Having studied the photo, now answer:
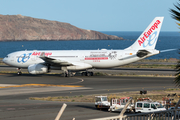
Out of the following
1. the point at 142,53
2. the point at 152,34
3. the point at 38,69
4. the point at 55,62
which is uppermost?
the point at 152,34

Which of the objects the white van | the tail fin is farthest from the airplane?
the white van

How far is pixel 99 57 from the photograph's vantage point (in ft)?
163

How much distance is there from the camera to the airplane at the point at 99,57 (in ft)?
159

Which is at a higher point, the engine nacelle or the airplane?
the airplane

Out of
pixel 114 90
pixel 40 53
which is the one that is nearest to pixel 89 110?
pixel 114 90

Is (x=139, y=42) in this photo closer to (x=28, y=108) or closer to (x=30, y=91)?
(x=30, y=91)

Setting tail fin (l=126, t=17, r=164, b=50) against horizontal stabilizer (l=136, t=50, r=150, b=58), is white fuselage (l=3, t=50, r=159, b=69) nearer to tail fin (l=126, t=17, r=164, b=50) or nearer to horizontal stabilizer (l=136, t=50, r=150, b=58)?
horizontal stabilizer (l=136, t=50, r=150, b=58)

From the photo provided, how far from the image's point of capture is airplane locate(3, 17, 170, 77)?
159 feet

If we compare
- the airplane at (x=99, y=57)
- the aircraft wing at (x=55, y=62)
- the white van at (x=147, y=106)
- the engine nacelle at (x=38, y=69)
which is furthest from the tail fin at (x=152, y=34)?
the white van at (x=147, y=106)

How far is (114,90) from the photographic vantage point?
3447 centimetres

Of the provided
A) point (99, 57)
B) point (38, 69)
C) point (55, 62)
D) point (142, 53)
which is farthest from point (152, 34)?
point (38, 69)

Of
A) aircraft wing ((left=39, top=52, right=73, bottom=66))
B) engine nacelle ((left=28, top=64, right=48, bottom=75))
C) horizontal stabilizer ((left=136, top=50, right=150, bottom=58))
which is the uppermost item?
horizontal stabilizer ((left=136, top=50, right=150, bottom=58))

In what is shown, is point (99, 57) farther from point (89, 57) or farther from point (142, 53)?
point (142, 53)

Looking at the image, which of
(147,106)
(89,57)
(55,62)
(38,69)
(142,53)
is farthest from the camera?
(89,57)
